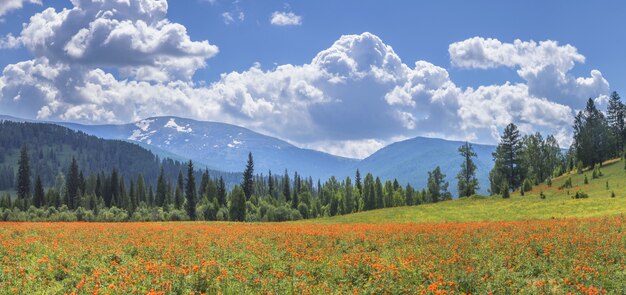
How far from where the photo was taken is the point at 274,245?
22875 millimetres

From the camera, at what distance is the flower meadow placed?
13.2 meters

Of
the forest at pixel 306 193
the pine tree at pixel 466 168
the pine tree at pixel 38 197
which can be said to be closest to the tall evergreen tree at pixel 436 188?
the forest at pixel 306 193

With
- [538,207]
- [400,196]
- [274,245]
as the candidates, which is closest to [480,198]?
[538,207]

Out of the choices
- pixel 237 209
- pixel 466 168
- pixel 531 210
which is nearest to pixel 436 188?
pixel 466 168

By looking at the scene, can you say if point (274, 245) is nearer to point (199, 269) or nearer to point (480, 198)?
point (199, 269)

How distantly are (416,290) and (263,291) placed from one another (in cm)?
447

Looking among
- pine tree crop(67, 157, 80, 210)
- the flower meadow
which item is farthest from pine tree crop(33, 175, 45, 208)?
the flower meadow

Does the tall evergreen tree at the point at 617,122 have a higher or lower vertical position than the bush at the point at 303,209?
higher

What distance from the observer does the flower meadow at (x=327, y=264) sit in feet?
43.2

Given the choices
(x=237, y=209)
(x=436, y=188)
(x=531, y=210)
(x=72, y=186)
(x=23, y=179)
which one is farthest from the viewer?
(x=72, y=186)

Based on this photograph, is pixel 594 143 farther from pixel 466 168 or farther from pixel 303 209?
pixel 303 209

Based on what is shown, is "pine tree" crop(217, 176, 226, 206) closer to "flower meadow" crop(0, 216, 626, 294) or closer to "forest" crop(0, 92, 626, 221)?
"forest" crop(0, 92, 626, 221)

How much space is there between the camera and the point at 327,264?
17266mm

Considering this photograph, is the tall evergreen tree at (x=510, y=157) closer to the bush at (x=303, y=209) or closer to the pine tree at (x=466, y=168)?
the pine tree at (x=466, y=168)
